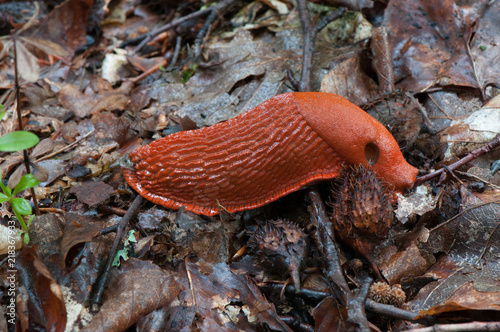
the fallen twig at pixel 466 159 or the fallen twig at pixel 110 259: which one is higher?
the fallen twig at pixel 466 159

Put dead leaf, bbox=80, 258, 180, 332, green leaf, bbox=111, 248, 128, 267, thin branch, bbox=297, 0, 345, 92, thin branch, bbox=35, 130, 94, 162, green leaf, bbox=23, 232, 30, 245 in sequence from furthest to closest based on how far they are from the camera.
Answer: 1. thin branch, bbox=297, 0, 345, 92
2. thin branch, bbox=35, 130, 94, 162
3. green leaf, bbox=111, 248, 128, 267
4. green leaf, bbox=23, 232, 30, 245
5. dead leaf, bbox=80, 258, 180, 332

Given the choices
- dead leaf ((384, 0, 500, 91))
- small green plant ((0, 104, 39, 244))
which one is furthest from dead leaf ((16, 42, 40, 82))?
dead leaf ((384, 0, 500, 91))

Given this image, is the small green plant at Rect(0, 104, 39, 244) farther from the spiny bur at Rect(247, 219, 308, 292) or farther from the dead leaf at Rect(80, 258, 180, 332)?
the spiny bur at Rect(247, 219, 308, 292)

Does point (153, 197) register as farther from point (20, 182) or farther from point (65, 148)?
point (65, 148)

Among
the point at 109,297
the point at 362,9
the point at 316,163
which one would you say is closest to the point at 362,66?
the point at 362,9

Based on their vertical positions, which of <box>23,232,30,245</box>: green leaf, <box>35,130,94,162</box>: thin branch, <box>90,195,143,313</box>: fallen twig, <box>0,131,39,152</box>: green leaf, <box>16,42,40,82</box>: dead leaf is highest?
<box>16,42,40,82</box>: dead leaf

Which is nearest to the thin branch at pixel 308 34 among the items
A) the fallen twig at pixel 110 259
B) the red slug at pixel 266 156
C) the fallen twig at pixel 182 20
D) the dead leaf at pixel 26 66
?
the red slug at pixel 266 156

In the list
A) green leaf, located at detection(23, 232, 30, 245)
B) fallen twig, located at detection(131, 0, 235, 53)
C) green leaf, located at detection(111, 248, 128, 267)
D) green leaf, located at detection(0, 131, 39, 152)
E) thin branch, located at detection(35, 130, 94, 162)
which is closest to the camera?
green leaf, located at detection(0, 131, 39, 152)

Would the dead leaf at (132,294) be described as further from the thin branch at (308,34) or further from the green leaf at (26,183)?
the thin branch at (308,34)
